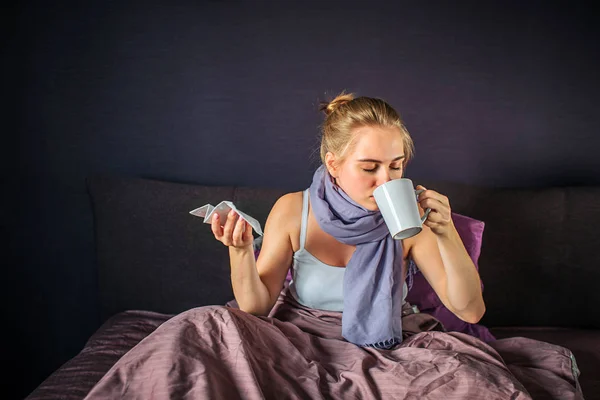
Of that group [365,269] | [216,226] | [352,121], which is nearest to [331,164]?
[352,121]

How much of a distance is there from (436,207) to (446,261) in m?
0.20

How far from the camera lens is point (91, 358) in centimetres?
191

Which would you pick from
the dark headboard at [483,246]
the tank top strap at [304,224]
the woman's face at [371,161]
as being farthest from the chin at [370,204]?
the dark headboard at [483,246]

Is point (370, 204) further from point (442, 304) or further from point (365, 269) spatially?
point (442, 304)

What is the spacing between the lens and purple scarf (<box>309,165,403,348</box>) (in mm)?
1741

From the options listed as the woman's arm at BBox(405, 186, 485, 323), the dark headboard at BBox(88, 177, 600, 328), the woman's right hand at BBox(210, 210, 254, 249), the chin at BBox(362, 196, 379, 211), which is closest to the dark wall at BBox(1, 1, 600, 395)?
the dark headboard at BBox(88, 177, 600, 328)

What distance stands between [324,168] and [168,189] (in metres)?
0.65

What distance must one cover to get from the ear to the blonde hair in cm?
1

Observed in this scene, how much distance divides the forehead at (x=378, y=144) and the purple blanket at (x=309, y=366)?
0.48 m

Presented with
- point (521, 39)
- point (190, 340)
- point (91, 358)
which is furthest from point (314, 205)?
point (521, 39)

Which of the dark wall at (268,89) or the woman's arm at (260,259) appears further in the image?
the dark wall at (268,89)

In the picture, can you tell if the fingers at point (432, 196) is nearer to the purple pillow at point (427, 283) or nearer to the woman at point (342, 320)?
the woman at point (342, 320)

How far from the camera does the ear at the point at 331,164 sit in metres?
1.77

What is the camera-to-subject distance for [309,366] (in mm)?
1575
